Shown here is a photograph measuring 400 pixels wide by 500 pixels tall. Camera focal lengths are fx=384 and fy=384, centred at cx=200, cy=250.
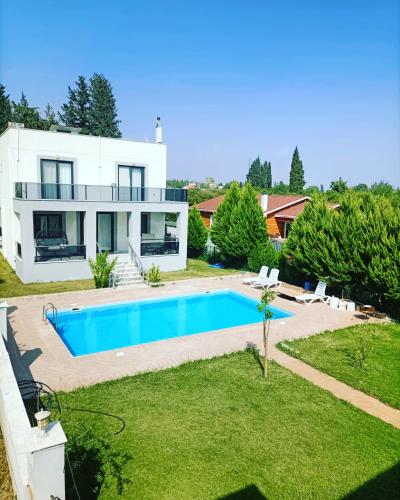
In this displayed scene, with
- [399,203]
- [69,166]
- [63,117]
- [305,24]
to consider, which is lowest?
[399,203]

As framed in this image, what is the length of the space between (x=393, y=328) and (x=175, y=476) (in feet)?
39.8

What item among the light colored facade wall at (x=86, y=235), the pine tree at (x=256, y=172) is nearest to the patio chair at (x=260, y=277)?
the light colored facade wall at (x=86, y=235)

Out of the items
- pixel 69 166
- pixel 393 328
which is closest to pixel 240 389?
pixel 393 328

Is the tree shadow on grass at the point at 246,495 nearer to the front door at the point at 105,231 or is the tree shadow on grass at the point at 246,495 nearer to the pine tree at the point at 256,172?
the front door at the point at 105,231

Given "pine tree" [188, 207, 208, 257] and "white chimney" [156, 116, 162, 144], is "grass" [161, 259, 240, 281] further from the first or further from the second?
"white chimney" [156, 116, 162, 144]

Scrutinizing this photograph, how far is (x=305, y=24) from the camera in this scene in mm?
19375

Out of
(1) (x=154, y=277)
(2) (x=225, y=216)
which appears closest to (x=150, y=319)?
(1) (x=154, y=277)

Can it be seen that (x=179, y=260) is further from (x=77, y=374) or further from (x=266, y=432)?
(x=266, y=432)

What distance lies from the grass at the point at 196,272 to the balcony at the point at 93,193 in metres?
4.58

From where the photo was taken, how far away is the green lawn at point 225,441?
645cm

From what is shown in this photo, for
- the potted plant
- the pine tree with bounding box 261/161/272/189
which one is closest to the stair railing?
the potted plant

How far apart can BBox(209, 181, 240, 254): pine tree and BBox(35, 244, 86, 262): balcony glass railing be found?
29.7 ft

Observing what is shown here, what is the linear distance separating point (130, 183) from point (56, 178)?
4.63 m

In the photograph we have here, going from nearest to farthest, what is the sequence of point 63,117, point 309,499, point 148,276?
1. point 309,499
2. point 148,276
3. point 63,117
